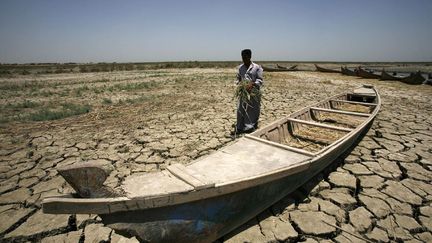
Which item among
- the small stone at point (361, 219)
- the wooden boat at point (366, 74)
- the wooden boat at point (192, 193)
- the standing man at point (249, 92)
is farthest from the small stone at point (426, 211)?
the wooden boat at point (366, 74)

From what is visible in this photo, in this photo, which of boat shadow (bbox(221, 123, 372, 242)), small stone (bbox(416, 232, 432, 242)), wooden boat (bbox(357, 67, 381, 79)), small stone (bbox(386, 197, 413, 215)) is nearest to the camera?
small stone (bbox(416, 232, 432, 242))

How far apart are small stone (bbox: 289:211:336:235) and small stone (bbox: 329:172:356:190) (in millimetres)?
792

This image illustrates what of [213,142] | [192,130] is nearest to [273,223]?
[213,142]

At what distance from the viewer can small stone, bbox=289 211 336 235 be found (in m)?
2.51

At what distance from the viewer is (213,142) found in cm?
496

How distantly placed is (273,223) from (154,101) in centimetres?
770

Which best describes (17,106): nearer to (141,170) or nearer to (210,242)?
(141,170)

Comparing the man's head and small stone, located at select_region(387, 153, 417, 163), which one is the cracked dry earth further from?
the man's head

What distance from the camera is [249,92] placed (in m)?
4.82

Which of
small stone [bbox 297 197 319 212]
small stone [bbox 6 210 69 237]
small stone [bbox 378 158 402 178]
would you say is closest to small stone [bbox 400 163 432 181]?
small stone [bbox 378 158 402 178]

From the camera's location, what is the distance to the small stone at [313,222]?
2.51 meters

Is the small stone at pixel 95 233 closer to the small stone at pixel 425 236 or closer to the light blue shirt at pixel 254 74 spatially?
the small stone at pixel 425 236

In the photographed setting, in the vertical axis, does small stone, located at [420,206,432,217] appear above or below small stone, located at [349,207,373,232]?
above

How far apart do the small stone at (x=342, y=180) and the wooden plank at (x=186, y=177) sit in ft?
7.71
